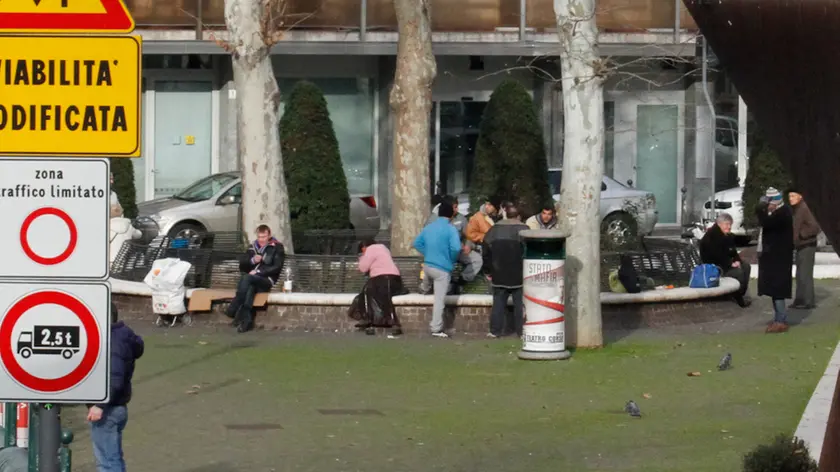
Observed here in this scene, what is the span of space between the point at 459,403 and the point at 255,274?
19.0 ft

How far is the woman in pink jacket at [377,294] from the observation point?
17812 mm

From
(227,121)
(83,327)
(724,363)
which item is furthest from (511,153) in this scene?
(83,327)

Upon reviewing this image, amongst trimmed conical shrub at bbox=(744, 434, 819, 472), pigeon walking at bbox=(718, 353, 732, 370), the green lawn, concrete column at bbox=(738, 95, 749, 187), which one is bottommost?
the green lawn

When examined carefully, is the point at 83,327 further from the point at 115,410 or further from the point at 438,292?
the point at 438,292

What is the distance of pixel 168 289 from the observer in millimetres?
18359

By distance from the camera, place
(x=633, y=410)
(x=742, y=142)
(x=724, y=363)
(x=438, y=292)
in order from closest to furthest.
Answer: (x=633, y=410) < (x=724, y=363) < (x=438, y=292) < (x=742, y=142)

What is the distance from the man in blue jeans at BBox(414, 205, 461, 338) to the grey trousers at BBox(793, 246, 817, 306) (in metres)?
4.81

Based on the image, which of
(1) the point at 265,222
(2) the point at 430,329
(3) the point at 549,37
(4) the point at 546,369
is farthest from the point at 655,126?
(4) the point at 546,369

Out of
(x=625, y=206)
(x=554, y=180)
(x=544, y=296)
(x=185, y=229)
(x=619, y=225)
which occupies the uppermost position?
(x=554, y=180)

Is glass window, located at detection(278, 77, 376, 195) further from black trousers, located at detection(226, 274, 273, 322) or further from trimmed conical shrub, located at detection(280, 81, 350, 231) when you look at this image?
black trousers, located at detection(226, 274, 273, 322)

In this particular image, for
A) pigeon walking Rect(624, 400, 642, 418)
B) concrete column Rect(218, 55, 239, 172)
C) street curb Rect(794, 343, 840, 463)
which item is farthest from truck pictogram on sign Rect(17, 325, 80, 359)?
concrete column Rect(218, 55, 239, 172)

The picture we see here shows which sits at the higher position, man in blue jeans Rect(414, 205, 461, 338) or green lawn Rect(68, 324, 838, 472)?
man in blue jeans Rect(414, 205, 461, 338)

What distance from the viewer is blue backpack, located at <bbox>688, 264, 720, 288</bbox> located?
19984mm

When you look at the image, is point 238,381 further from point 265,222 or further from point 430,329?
point 265,222
